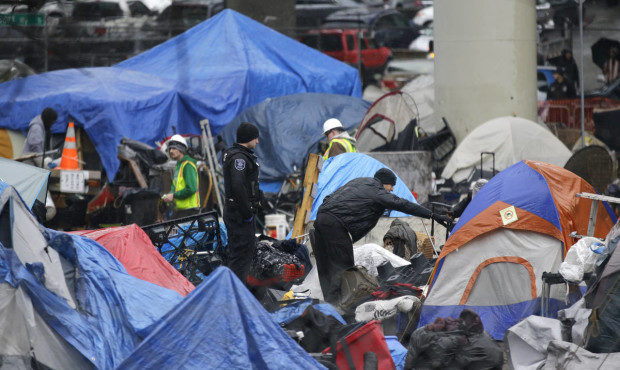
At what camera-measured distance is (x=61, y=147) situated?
49.0 feet

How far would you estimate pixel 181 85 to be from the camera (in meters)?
18.1

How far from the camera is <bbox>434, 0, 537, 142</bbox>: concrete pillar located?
17.5 metres

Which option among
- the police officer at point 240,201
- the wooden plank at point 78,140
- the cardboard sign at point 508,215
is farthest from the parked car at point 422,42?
the cardboard sign at point 508,215

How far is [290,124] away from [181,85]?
2784 millimetres

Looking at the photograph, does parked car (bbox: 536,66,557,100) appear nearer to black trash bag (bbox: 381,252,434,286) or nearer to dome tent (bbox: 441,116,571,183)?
dome tent (bbox: 441,116,571,183)

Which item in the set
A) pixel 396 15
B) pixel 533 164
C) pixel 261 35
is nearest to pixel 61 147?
pixel 261 35

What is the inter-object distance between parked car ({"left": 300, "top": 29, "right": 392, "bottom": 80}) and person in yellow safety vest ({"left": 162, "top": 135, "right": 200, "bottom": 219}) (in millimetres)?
13203

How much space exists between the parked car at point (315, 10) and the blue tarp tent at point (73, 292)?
64.3 ft

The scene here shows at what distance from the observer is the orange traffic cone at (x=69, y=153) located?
1330 cm

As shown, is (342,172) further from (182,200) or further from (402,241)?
(182,200)

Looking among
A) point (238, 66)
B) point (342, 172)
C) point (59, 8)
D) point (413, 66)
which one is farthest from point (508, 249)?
point (413, 66)

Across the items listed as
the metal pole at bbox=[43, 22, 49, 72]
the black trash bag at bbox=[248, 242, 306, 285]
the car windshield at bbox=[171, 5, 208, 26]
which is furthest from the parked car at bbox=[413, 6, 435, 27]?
the black trash bag at bbox=[248, 242, 306, 285]

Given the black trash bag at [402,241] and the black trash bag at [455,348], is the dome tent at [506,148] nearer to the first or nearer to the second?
the black trash bag at [402,241]

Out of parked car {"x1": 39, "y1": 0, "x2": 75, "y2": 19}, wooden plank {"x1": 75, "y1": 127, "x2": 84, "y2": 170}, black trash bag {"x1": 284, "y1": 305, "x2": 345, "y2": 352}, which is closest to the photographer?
black trash bag {"x1": 284, "y1": 305, "x2": 345, "y2": 352}
